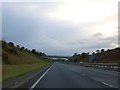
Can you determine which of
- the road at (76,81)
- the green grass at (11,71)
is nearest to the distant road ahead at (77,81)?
the road at (76,81)

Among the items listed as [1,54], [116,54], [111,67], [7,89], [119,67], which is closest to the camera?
[7,89]

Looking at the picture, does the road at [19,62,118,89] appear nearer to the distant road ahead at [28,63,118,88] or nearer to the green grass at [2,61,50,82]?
the distant road ahead at [28,63,118,88]

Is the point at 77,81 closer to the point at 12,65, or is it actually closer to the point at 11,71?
the point at 11,71

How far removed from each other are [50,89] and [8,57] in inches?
2239

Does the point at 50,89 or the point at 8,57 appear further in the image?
the point at 8,57

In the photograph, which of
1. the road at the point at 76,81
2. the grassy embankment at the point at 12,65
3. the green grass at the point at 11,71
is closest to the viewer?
the road at the point at 76,81

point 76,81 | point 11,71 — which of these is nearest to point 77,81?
point 76,81

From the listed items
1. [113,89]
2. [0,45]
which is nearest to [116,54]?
[0,45]

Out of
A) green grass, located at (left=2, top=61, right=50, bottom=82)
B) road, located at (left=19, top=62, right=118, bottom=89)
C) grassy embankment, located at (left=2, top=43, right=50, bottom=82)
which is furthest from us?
grassy embankment, located at (left=2, top=43, right=50, bottom=82)

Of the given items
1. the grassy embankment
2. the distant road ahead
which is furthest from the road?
the grassy embankment

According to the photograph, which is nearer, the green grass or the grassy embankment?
the green grass

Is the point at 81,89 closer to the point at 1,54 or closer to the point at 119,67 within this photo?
the point at 119,67

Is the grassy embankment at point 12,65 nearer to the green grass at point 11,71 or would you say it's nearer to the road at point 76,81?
the green grass at point 11,71

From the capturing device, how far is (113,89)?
19.9 meters
